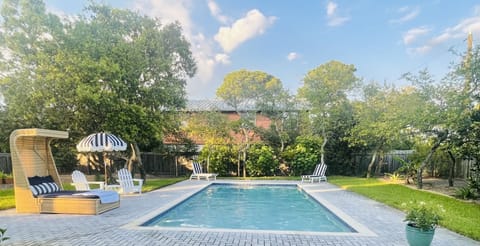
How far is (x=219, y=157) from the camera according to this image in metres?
16.7

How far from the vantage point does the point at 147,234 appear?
517cm

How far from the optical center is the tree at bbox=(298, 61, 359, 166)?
16.1 metres

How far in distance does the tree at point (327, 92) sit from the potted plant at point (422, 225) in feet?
39.2

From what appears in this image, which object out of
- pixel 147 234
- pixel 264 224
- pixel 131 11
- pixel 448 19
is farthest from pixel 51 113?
pixel 448 19

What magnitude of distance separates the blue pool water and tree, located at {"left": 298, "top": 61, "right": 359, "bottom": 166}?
5940 millimetres

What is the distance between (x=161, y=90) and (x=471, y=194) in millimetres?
11829

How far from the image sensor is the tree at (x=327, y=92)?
52.7 ft

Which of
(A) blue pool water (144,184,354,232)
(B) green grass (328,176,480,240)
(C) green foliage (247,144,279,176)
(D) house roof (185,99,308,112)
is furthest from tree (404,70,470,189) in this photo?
(C) green foliage (247,144,279,176)

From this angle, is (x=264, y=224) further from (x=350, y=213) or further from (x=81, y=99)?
(x=81, y=99)

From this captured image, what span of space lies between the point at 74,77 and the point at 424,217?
10742 millimetres

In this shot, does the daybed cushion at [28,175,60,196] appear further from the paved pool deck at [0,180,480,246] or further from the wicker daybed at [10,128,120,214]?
the paved pool deck at [0,180,480,246]

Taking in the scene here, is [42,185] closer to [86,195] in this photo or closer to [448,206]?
[86,195]

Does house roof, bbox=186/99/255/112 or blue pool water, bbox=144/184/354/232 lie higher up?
house roof, bbox=186/99/255/112

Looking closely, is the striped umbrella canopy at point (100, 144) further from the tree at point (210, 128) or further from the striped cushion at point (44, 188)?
the tree at point (210, 128)
